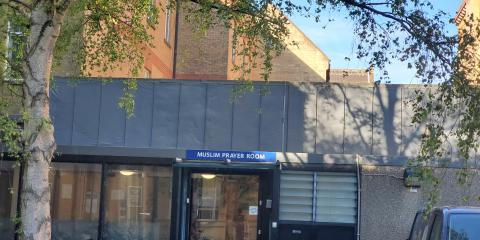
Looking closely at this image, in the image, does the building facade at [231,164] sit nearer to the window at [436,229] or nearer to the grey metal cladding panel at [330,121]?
the grey metal cladding panel at [330,121]

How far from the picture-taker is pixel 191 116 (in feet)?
40.2

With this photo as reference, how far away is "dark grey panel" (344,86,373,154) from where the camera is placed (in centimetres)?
1197

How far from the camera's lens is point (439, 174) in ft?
38.2

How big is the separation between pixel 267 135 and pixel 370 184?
209 centimetres

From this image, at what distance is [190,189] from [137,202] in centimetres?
105

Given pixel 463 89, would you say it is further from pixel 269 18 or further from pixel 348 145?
pixel 348 145

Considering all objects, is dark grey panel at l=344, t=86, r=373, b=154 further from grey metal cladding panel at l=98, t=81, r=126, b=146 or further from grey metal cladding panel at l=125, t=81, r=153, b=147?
grey metal cladding panel at l=98, t=81, r=126, b=146

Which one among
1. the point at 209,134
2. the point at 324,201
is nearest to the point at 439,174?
the point at 324,201

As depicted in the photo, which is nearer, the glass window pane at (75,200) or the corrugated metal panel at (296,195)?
the corrugated metal panel at (296,195)

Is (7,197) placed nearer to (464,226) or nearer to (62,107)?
(62,107)

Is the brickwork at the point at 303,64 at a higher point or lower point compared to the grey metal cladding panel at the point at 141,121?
higher

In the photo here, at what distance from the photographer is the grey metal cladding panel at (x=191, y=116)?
40.1 ft

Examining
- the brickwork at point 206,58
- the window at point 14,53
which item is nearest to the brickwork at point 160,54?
the brickwork at point 206,58

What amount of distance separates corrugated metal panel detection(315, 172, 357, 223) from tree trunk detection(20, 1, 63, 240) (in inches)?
224
